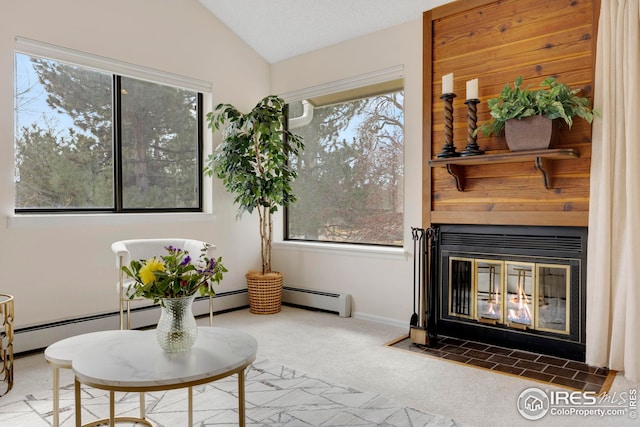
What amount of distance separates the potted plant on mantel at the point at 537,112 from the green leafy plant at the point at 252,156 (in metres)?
1.96

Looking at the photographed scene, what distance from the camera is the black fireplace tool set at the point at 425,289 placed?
339 cm

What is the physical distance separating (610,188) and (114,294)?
363 cm

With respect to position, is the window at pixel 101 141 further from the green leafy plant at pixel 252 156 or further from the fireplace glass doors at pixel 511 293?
the fireplace glass doors at pixel 511 293

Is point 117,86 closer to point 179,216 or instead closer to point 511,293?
point 179,216

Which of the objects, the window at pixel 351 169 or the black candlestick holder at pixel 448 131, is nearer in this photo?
the black candlestick holder at pixel 448 131

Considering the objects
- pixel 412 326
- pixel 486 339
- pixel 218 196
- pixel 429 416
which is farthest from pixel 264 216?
pixel 429 416

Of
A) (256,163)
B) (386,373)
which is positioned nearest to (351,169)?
(256,163)

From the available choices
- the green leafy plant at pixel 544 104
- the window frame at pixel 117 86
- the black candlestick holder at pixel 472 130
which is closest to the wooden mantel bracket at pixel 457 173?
the black candlestick holder at pixel 472 130

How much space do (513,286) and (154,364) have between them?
8.36 ft

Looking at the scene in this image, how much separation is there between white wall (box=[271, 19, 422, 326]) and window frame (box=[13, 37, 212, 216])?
98cm

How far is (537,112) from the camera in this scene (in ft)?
9.39

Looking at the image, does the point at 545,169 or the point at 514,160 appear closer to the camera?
the point at 545,169

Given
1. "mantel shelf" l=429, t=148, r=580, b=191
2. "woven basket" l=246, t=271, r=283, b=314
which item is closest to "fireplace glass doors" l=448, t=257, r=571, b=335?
"mantel shelf" l=429, t=148, r=580, b=191

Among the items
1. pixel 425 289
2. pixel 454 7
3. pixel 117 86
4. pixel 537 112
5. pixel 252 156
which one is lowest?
pixel 425 289
